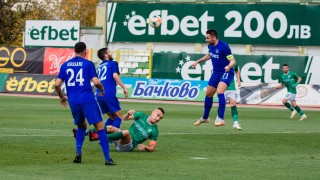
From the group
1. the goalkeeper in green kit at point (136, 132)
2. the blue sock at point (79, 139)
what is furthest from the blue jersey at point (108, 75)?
the blue sock at point (79, 139)

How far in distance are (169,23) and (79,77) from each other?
4362 cm

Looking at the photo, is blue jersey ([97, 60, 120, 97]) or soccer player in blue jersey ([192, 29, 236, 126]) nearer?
blue jersey ([97, 60, 120, 97])

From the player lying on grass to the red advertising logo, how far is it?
37108mm

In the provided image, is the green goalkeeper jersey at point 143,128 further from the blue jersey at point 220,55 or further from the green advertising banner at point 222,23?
the green advertising banner at point 222,23

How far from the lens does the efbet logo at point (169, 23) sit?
58.2 meters

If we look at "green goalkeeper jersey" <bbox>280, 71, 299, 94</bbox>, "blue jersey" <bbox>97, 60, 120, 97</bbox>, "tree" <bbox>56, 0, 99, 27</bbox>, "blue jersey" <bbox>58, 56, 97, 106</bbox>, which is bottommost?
"tree" <bbox>56, 0, 99, 27</bbox>

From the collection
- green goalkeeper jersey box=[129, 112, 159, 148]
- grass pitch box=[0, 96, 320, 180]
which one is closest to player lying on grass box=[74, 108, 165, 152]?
green goalkeeper jersey box=[129, 112, 159, 148]

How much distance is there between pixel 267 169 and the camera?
15328mm

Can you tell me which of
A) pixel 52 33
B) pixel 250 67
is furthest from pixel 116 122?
pixel 52 33

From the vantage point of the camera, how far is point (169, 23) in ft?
194

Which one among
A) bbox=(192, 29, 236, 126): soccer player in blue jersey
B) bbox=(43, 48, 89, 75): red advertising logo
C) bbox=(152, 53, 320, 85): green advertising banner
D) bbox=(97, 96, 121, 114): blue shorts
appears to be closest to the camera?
bbox=(97, 96, 121, 114): blue shorts

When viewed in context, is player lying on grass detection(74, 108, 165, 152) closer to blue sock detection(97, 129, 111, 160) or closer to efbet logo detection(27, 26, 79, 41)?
blue sock detection(97, 129, 111, 160)

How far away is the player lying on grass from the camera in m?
17.3

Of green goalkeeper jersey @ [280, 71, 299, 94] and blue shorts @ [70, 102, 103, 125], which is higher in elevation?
blue shorts @ [70, 102, 103, 125]
